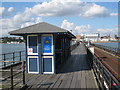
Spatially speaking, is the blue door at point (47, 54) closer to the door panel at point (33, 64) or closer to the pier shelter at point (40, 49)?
the pier shelter at point (40, 49)

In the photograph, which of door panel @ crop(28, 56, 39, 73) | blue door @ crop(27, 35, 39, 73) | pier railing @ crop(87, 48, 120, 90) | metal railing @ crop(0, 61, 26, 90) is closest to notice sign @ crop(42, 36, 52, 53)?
blue door @ crop(27, 35, 39, 73)

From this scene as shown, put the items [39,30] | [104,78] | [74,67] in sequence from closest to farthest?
[104,78] → [39,30] → [74,67]

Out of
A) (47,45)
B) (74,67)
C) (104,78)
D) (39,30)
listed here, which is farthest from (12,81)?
(74,67)

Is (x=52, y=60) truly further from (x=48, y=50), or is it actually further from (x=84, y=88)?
(x=84, y=88)

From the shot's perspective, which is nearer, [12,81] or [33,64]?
[12,81]

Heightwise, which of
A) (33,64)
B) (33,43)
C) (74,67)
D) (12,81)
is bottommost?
(74,67)

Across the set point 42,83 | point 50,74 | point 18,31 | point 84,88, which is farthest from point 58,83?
point 18,31

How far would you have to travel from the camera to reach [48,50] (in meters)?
8.36

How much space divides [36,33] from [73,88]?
3.74 metres

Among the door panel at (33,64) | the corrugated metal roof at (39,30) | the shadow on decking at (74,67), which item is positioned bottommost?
the shadow on decking at (74,67)

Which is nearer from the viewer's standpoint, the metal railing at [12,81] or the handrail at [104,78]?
the handrail at [104,78]

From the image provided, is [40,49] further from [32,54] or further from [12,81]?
[12,81]

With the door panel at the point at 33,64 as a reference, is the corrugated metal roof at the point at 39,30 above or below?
above

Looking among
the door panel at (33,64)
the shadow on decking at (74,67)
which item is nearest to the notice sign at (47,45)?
the door panel at (33,64)
